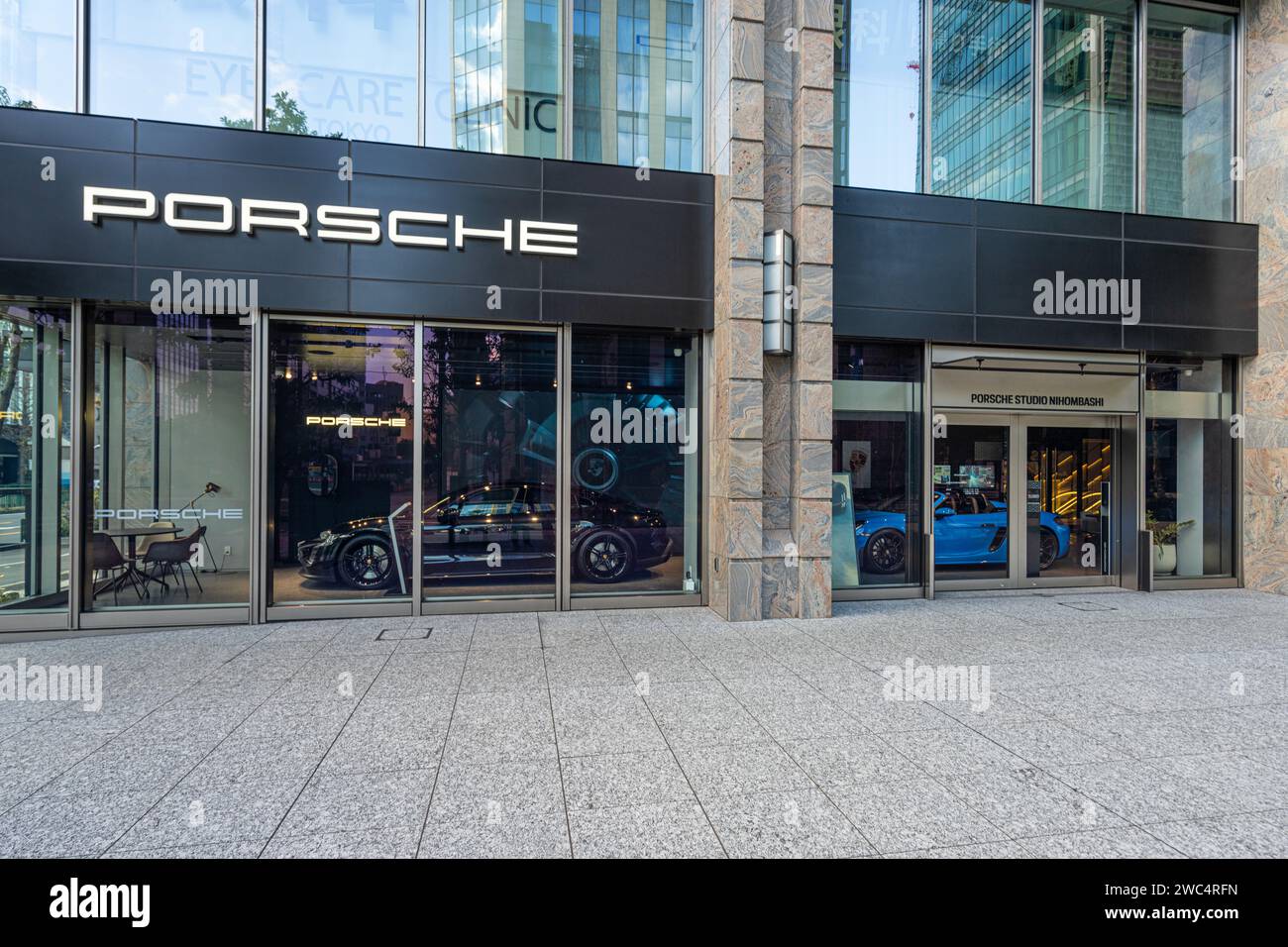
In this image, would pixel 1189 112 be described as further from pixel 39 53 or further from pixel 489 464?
pixel 39 53

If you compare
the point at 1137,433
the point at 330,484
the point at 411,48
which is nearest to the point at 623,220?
the point at 411,48

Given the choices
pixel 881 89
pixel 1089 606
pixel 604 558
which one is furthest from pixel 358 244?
pixel 1089 606

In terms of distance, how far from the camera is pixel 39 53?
7215 mm

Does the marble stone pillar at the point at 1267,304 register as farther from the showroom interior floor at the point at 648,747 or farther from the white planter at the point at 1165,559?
the showroom interior floor at the point at 648,747

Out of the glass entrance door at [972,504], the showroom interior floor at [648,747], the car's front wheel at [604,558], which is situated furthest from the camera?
the glass entrance door at [972,504]

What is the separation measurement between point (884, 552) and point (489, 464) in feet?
18.2

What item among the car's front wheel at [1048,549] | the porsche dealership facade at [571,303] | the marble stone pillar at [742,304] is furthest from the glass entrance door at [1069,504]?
the marble stone pillar at [742,304]

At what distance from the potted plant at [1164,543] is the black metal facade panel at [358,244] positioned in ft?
26.0

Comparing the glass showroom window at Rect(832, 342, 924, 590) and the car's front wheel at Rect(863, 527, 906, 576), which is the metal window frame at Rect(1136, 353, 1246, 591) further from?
the car's front wheel at Rect(863, 527, 906, 576)

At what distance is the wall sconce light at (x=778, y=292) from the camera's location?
7.74 metres

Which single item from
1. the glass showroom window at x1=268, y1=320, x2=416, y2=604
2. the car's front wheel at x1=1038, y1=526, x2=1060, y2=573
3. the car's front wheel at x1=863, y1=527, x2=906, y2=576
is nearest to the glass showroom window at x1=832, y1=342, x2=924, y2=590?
the car's front wheel at x1=863, y1=527, x2=906, y2=576

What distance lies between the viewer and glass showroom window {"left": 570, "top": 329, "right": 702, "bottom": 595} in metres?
8.30

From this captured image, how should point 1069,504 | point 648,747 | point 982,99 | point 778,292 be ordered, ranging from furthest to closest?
1. point 1069,504
2. point 982,99
3. point 778,292
4. point 648,747
